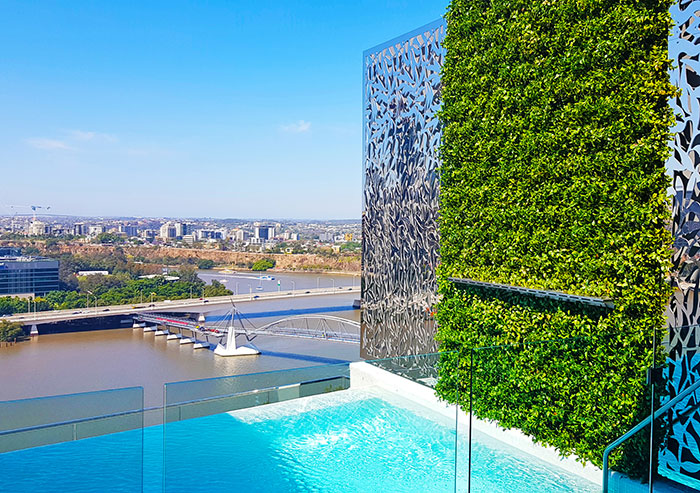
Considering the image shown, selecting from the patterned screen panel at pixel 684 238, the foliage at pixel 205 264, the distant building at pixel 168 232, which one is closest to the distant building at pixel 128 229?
the distant building at pixel 168 232

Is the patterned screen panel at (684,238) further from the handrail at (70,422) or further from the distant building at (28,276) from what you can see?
the distant building at (28,276)

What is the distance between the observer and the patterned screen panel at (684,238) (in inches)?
145

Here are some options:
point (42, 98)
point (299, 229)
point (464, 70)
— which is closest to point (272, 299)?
point (299, 229)

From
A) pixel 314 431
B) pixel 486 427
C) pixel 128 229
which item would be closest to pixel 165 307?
pixel 128 229

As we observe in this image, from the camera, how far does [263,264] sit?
102 ft

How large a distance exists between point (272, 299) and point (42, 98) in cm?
1799

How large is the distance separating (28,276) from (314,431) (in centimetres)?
2781

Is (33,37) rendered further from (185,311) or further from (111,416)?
(111,416)

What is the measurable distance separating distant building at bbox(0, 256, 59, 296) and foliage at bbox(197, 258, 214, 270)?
24.3 feet

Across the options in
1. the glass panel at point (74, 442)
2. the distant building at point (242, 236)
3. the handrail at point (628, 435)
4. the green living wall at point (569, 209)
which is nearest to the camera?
the glass panel at point (74, 442)

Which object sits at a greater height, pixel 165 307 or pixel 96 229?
pixel 96 229

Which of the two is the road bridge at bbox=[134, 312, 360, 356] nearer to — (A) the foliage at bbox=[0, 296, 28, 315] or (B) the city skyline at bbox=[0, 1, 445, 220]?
(A) the foliage at bbox=[0, 296, 28, 315]

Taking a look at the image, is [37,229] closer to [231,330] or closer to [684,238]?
[231,330]

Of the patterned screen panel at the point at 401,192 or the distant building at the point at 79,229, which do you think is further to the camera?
the distant building at the point at 79,229
